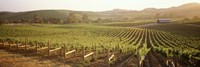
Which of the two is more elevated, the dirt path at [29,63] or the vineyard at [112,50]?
the dirt path at [29,63]

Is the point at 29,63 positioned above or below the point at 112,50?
above

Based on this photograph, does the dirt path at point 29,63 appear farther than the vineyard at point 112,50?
No

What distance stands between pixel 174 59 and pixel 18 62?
12.1 meters

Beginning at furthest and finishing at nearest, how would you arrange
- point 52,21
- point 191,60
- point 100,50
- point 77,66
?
point 52,21 → point 100,50 → point 191,60 → point 77,66

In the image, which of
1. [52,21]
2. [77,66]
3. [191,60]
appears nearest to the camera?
[77,66]

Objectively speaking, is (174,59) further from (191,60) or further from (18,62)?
(18,62)

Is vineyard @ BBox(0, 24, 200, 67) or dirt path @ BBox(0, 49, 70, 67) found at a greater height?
dirt path @ BBox(0, 49, 70, 67)

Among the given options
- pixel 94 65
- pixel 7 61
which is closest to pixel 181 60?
pixel 94 65

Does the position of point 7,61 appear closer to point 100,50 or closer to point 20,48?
point 20,48

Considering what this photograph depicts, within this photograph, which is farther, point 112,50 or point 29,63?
point 112,50

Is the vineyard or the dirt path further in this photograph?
the vineyard

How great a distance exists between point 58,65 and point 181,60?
12.2 metres

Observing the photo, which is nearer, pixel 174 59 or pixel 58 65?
pixel 58 65

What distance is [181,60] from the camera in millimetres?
24062
